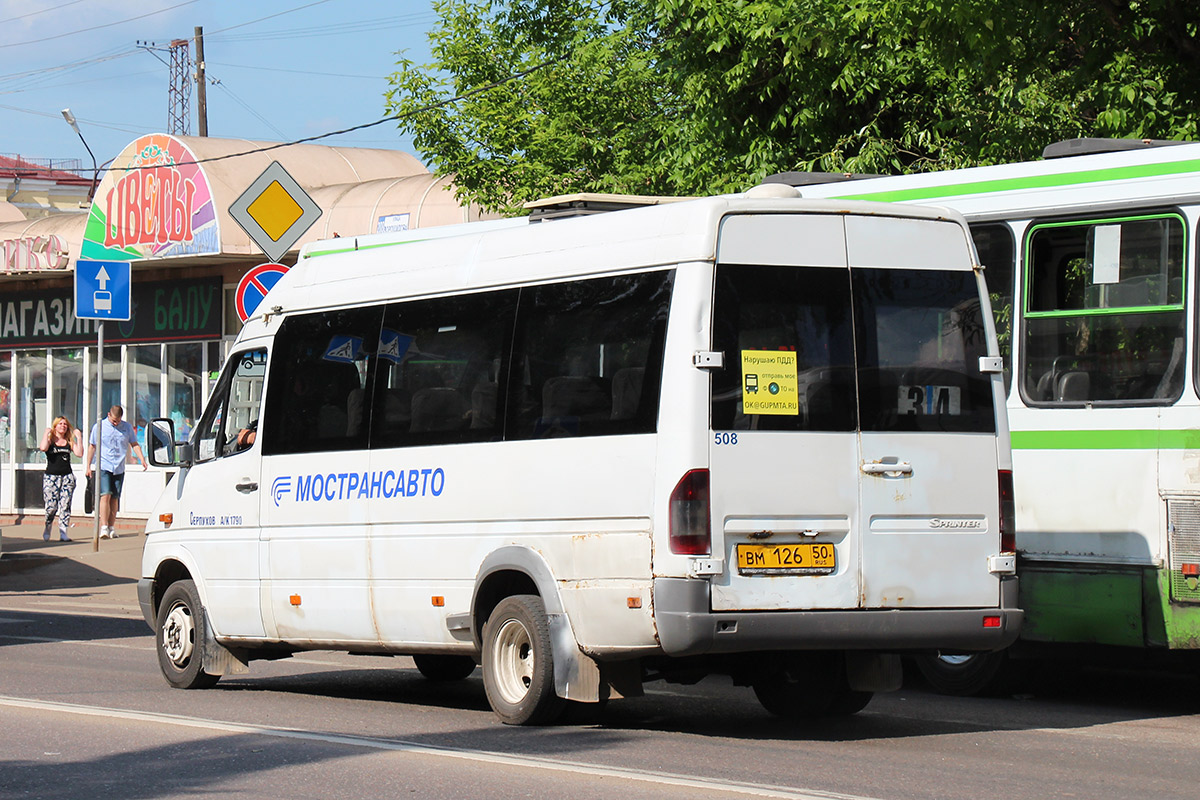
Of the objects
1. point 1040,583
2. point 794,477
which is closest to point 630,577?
point 794,477

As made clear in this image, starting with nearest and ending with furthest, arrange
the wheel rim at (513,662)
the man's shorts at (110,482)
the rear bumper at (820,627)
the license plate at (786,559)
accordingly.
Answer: the rear bumper at (820,627) → the license plate at (786,559) → the wheel rim at (513,662) → the man's shorts at (110,482)

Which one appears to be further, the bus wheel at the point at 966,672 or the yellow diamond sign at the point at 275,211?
the yellow diamond sign at the point at 275,211

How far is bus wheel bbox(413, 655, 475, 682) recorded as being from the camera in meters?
11.5

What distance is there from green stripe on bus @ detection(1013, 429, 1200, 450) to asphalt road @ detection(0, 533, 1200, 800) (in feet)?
5.00

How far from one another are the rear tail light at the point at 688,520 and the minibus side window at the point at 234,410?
3.76m

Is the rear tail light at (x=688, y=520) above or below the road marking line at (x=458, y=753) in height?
above

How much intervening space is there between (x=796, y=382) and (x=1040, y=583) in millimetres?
2738

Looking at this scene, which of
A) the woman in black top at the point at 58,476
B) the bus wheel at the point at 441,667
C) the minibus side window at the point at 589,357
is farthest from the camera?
the woman in black top at the point at 58,476

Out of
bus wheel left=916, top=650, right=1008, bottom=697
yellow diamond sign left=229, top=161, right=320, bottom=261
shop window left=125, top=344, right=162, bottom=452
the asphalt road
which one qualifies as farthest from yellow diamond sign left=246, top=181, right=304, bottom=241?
shop window left=125, top=344, right=162, bottom=452

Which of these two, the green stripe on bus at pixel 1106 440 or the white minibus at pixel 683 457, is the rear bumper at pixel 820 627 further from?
the green stripe on bus at pixel 1106 440

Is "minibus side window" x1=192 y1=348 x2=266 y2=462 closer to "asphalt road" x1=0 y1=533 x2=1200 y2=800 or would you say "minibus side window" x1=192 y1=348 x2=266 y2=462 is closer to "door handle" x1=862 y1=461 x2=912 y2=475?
"asphalt road" x1=0 y1=533 x2=1200 y2=800

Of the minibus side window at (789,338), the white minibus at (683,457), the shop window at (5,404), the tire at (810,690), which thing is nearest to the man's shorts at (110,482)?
the shop window at (5,404)

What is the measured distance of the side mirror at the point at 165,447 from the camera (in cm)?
1082

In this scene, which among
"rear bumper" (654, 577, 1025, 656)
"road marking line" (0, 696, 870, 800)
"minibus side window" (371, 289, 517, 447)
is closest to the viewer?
"road marking line" (0, 696, 870, 800)
